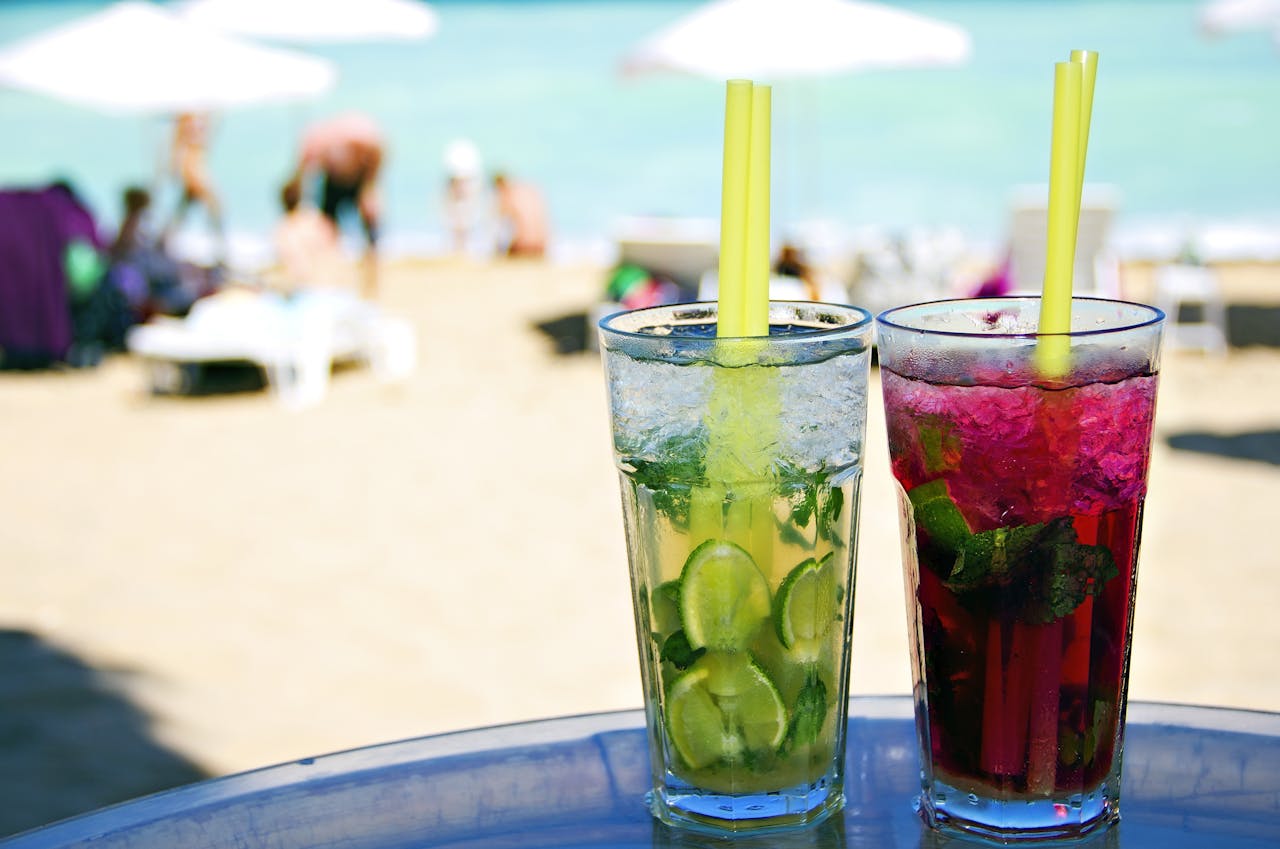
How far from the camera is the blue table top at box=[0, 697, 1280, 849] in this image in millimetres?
1130

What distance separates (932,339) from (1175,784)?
48 centimetres

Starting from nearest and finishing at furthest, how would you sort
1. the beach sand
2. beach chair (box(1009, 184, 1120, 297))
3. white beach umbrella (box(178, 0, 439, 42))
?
the beach sand → beach chair (box(1009, 184, 1120, 297)) → white beach umbrella (box(178, 0, 439, 42))

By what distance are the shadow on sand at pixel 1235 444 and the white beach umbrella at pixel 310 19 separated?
7.47 metres

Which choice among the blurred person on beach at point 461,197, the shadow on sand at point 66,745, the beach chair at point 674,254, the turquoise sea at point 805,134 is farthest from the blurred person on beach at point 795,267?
the turquoise sea at point 805,134

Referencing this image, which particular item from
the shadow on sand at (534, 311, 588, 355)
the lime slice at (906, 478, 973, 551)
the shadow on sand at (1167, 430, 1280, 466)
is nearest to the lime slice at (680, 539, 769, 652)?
the lime slice at (906, 478, 973, 551)

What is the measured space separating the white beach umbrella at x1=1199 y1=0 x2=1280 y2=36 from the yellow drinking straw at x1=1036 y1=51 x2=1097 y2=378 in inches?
442

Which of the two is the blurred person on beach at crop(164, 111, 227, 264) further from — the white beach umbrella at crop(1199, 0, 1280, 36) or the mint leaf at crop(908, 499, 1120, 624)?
the mint leaf at crop(908, 499, 1120, 624)

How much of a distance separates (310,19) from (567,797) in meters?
11.7

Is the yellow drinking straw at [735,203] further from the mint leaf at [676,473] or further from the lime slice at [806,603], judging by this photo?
the lime slice at [806,603]

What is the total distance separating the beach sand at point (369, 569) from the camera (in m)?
4.34

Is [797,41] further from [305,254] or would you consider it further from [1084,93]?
[1084,93]

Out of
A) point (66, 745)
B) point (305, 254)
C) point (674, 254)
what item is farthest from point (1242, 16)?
point (66, 745)

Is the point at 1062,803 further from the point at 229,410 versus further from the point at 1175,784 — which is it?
the point at 229,410

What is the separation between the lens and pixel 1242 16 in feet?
36.0
